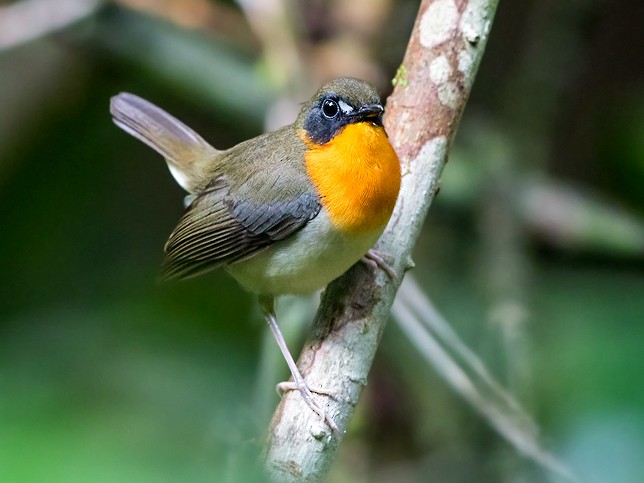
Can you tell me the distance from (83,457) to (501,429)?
226 cm

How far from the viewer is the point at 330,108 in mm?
3166

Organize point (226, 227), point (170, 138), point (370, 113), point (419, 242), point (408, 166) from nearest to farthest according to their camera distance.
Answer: point (370, 113) < point (408, 166) < point (226, 227) < point (170, 138) < point (419, 242)

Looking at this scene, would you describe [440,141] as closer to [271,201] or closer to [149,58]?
[271,201]

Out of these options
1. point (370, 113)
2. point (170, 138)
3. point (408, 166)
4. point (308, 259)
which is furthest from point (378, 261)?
point (170, 138)

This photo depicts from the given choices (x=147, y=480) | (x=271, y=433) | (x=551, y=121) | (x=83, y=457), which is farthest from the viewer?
(x=551, y=121)

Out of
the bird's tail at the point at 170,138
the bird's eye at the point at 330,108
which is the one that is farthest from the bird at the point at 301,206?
the bird's tail at the point at 170,138

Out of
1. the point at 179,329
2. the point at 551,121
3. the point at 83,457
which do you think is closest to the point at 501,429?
the point at 179,329

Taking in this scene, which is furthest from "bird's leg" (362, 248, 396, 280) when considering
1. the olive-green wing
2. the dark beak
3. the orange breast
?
the dark beak

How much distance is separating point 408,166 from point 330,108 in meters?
0.37

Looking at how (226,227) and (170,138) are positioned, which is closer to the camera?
(226,227)

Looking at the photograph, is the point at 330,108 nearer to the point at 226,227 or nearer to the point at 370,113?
the point at 370,113

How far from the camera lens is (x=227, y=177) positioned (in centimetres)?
356

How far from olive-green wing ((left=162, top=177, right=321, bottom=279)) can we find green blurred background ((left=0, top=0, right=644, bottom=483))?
1.06 feet

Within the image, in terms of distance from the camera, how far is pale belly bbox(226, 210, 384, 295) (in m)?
3.00
